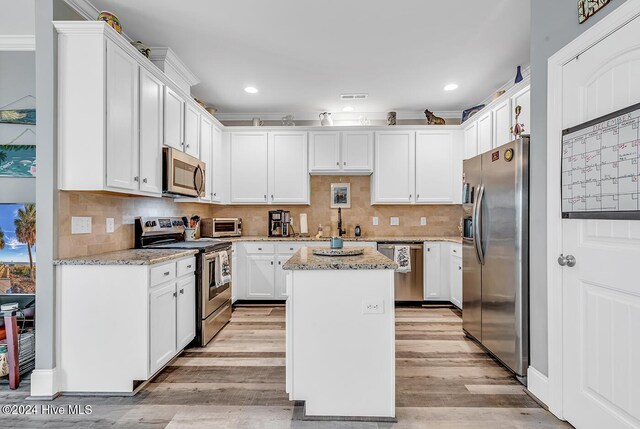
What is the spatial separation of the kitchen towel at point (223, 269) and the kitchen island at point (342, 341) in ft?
5.33

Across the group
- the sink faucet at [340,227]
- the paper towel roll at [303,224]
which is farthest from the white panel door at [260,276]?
the sink faucet at [340,227]

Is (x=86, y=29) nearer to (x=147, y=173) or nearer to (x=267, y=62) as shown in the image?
(x=147, y=173)

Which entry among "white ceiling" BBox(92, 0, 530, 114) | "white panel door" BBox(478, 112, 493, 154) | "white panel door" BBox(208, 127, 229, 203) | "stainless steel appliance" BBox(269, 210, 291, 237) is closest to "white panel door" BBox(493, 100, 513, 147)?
"white panel door" BBox(478, 112, 493, 154)

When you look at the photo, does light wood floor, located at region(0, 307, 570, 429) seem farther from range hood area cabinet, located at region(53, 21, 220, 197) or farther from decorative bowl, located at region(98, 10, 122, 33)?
decorative bowl, located at region(98, 10, 122, 33)

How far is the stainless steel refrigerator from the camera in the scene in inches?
91.4

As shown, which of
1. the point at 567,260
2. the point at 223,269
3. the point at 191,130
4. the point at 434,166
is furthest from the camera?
the point at 434,166

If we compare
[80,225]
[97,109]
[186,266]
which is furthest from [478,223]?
[80,225]

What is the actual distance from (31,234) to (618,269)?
401 centimetres

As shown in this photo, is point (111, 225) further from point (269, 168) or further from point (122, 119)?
point (269, 168)

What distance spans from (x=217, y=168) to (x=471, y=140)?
339 centimetres

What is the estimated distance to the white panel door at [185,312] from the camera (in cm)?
265

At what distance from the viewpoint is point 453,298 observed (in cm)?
419

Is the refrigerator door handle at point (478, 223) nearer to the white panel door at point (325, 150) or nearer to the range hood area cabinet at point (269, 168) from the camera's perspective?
the white panel door at point (325, 150)

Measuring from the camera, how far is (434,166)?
15.1 feet
